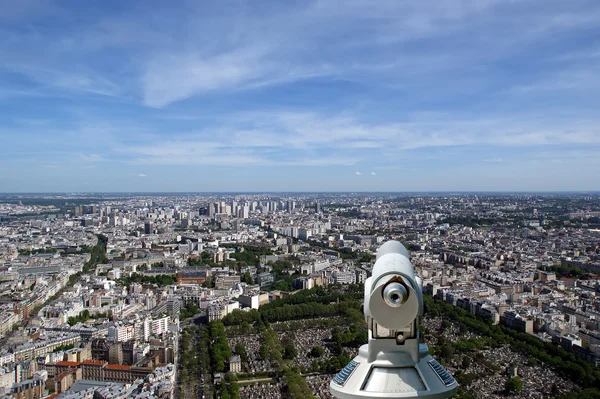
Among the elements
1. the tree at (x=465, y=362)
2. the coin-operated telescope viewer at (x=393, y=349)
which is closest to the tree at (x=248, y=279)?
the tree at (x=465, y=362)

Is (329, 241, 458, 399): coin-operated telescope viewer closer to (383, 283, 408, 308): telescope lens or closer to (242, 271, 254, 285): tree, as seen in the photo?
(383, 283, 408, 308): telescope lens

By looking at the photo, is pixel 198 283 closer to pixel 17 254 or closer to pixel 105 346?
pixel 105 346

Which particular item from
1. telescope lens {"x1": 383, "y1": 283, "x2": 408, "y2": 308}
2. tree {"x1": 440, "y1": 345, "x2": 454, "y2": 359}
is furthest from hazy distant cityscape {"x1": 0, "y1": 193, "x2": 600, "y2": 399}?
telescope lens {"x1": 383, "y1": 283, "x2": 408, "y2": 308}

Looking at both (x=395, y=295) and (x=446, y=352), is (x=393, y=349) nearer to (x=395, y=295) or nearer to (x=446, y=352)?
(x=395, y=295)

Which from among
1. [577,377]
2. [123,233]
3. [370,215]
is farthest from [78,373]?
[370,215]

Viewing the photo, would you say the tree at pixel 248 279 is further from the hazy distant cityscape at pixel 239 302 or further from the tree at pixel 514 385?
the tree at pixel 514 385

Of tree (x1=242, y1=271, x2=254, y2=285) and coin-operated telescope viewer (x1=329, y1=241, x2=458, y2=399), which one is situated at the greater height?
coin-operated telescope viewer (x1=329, y1=241, x2=458, y2=399)
